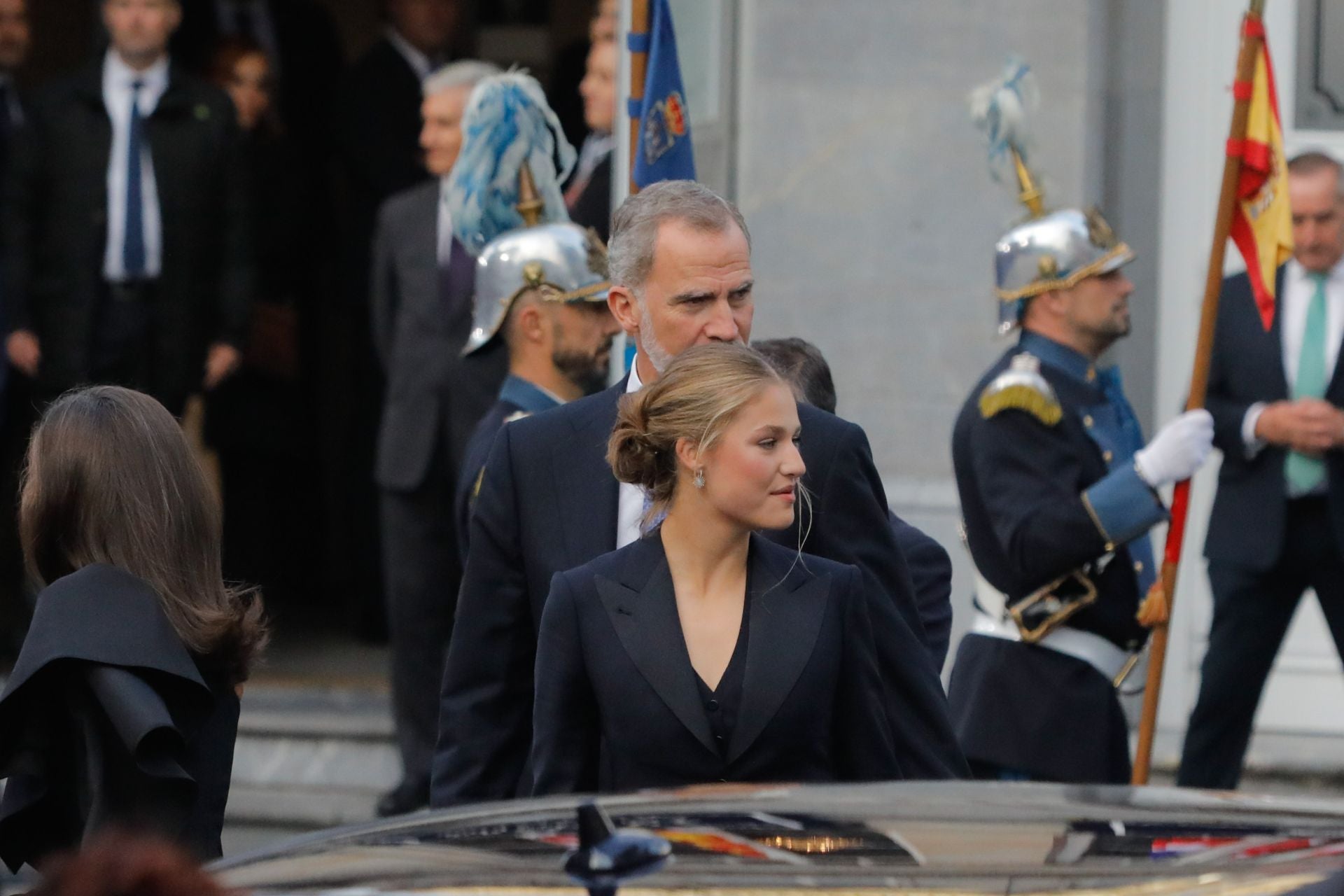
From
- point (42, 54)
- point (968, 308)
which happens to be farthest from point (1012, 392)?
point (42, 54)

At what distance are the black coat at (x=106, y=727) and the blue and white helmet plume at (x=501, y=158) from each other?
2.64 metres

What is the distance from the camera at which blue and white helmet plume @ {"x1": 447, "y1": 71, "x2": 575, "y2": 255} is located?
237 inches

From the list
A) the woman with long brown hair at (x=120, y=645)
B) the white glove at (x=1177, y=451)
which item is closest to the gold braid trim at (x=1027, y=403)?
the white glove at (x=1177, y=451)

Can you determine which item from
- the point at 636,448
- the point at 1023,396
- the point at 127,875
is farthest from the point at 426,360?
the point at 127,875

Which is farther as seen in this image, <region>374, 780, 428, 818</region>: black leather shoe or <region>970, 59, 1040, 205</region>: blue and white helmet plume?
<region>374, 780, 428, 818</region>: black leather shoe

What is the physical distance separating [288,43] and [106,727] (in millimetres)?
6600

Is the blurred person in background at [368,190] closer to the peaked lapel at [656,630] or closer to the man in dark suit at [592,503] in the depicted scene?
the man in dark suit at [592,503]

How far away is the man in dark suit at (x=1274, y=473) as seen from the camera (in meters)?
6.52

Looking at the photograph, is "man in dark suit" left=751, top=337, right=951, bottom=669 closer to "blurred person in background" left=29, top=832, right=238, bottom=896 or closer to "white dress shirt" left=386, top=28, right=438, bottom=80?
"blurred person in background" left=29, top=832, right=238, bottom=896

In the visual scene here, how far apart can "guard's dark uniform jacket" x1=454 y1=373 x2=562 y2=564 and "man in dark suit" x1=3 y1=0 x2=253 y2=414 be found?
2.66 metres

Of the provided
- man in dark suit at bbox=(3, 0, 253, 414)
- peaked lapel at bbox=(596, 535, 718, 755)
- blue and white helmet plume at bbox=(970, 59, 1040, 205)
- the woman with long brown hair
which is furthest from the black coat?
man in dark suit at bbox=(3, 0, 253, 414)

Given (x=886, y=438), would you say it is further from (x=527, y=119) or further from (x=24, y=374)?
(x=24, y=374)

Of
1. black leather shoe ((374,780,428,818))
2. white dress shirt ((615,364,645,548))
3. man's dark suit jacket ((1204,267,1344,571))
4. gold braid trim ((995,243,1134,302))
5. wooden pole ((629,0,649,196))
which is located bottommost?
black leather shoe ((374,780,428,818))

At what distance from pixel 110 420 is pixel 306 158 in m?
5.75
